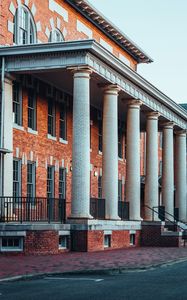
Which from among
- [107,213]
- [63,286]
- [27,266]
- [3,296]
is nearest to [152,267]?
[27,266]

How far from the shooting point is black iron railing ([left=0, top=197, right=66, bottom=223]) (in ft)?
94.6

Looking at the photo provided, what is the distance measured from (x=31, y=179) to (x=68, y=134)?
16.4 ft

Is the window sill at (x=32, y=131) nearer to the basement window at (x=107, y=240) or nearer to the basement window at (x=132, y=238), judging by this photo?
the basement window at (x=107, y=240)

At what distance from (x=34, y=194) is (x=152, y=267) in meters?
12.7

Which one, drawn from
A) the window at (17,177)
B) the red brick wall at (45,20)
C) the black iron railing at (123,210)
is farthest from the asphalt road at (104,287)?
the black iron railing at (123,210)

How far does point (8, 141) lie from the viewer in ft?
99.2

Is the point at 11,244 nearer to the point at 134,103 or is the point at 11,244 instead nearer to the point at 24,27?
the point at 24,27

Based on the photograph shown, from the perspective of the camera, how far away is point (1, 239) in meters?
26.6

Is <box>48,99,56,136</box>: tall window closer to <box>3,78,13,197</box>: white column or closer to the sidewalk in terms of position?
<box>3,78,13,197</box>: white column

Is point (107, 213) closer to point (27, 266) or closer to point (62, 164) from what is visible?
point (62, 164)

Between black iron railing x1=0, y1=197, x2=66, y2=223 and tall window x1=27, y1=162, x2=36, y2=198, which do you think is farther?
tall window x1=27, y1=162, x2=36, y2=198

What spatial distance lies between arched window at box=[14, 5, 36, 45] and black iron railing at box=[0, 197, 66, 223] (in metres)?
7.42

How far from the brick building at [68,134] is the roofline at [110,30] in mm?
110

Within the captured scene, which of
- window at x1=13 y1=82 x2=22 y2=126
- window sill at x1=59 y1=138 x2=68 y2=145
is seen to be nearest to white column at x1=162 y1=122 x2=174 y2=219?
window sill at x1=59 y1=138 x2=68 y2=145
